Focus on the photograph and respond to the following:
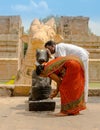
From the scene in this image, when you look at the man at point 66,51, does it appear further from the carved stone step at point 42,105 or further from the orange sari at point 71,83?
the carved stone step at point 42,105

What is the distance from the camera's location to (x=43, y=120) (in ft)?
16.0

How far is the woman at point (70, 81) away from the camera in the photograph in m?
5.39

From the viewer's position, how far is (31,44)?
10.1 meters

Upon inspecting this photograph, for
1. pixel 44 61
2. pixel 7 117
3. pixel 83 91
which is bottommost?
pixel 7 117

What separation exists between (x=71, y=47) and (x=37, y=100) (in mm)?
1053

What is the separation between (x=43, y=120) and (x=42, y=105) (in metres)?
0.94

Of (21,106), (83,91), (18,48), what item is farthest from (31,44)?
(18,48)

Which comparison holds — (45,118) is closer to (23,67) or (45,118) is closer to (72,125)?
(72,125)

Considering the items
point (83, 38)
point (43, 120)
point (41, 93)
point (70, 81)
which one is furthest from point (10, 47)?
point (43, 120)

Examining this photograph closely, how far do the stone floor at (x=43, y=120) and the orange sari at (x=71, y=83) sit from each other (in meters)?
0.19

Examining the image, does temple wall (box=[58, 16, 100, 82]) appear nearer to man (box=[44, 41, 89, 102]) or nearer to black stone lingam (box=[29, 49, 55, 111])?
black stone lingam (box=[29, 49, 55, 111])

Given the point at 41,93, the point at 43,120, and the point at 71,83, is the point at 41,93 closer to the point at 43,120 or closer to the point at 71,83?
the point at 71,83

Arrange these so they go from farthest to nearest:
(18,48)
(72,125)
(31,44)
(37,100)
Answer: (18,48) → (31,44) → (37,100) → (72,125)

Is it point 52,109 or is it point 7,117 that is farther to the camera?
point 52,109
